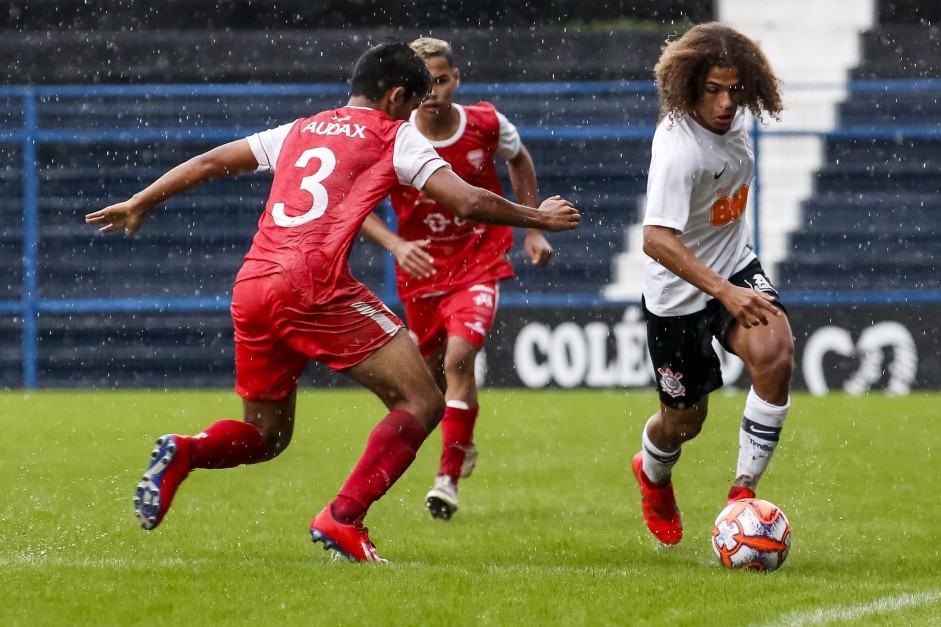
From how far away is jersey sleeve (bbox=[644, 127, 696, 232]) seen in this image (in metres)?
5.80

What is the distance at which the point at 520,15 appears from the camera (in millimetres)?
18094

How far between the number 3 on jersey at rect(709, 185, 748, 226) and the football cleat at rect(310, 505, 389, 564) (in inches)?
71.3

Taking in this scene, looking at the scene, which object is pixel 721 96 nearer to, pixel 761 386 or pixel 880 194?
pixel 761 386

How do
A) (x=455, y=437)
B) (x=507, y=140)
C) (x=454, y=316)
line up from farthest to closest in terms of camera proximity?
(x=507, y=140) < (x=454, y=316) < (x=455, y=437)

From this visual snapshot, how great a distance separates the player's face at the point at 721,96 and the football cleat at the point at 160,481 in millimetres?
2233

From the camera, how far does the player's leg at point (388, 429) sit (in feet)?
18.1

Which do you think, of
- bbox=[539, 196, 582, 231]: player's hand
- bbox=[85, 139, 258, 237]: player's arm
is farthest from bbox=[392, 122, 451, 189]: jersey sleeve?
bbox=[85, 139, 258, 237]: player's arm

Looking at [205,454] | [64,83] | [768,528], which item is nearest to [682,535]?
[768,528]

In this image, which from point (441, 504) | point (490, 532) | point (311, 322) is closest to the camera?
point (311, 322)

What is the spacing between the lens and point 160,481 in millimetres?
5531

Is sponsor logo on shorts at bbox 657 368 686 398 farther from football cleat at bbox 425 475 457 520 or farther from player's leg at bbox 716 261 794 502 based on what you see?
football cleat at bbox 425 475 457 520

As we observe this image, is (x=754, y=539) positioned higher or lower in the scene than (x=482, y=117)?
lower

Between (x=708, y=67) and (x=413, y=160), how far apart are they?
3.78ft

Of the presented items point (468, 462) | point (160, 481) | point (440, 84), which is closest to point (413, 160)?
point (160, 481)
